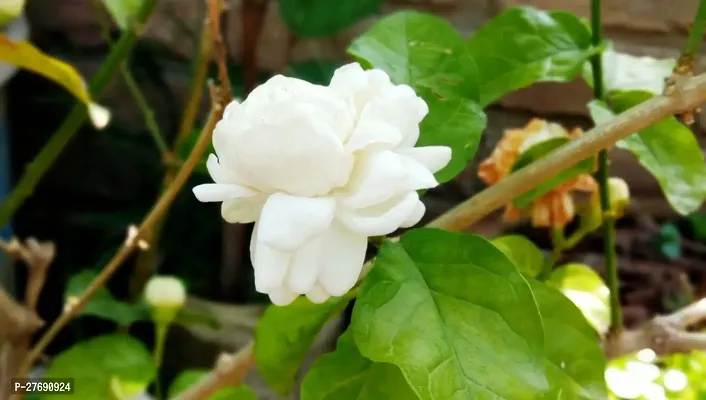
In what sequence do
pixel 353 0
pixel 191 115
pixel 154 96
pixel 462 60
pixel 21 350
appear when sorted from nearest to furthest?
pixel 462 60
pixel 21 350
pixel 191 115
pixel 353 0
pixel 154 96

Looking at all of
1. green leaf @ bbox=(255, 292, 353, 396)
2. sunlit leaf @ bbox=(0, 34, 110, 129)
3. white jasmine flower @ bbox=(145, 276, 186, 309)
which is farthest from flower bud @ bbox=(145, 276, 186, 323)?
green leaf @ bbox=(255, 292, 353, 396)

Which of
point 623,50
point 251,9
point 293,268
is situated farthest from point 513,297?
point 623,50

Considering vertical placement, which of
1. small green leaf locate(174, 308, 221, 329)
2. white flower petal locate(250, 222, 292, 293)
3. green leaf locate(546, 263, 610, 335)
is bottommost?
small green leaf locate(174, 308, 221, 329)

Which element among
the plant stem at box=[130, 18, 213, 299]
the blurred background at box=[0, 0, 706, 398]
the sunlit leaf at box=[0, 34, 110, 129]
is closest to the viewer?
the sunlit leaf at box=[0, 34, 110, 129]

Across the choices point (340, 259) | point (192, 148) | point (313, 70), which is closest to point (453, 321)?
point (340, 259)

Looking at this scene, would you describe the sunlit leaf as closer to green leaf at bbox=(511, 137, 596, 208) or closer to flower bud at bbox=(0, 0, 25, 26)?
flower bud at bbox=(0, 0, 25, 26)

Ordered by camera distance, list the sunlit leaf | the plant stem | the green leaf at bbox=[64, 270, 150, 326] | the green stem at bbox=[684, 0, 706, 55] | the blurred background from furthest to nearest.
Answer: the blurred background → the green leaf at bbox=[64, 270, 150, 326] → the plant stem → the sunlit leaf → the green stem at bbox=[684, 0, 706, 55]

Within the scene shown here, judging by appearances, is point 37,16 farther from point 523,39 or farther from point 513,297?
point 513,297

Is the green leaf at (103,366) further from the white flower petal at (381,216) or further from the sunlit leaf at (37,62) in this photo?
the white flower petal at (381,216)
